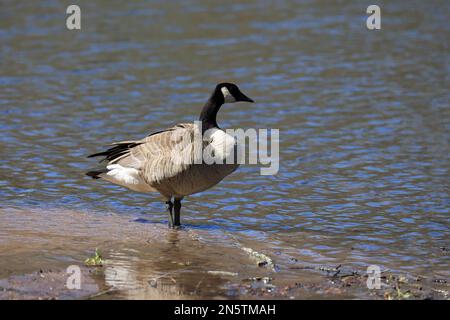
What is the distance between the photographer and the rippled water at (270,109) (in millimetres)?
8750

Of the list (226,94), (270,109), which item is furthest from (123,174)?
(270,109)

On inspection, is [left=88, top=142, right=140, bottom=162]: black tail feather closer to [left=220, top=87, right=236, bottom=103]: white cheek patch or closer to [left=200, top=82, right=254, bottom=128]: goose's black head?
[left=200, top=82, right=254, bottom=128]: goose's black head

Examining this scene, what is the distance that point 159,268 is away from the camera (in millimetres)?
6953

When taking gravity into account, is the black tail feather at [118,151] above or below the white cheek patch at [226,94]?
below

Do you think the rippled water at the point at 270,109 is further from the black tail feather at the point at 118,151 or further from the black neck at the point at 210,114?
the black neck at the point at 210,114

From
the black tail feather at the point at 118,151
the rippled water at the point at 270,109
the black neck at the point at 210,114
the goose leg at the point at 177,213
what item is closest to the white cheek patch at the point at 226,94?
the black neck at the point at 210,114

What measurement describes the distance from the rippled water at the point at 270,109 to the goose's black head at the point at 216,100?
1.11m

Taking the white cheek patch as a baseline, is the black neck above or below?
below

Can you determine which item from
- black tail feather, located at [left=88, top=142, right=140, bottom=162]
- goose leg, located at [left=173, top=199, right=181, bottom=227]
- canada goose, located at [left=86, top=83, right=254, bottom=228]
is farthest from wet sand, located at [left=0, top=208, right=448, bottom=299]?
black tail feather, located at [left=88, top=142, right=140, bottom=162]

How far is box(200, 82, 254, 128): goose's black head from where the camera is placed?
8.30 meters

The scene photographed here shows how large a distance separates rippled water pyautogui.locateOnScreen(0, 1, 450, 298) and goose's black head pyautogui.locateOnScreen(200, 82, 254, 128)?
111 centimetres

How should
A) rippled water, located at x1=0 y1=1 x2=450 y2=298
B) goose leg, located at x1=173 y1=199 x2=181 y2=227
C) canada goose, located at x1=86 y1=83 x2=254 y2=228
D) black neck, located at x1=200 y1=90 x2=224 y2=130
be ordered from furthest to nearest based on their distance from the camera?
rippled water, located at x1=0 y1=1 x2=450 y2=298, goose leg, located at x1=173 y1=199 x2=181 y2=227, black neck, located at x1=200 y1=90 x2=224 y2=130, canada goose, located at x1=86 y1=83 x2=254 y2=228

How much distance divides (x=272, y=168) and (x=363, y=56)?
6049mm

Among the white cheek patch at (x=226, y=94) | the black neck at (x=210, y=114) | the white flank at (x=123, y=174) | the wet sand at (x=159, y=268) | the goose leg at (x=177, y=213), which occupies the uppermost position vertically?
the white cheek patch at (x=226, y=94)
